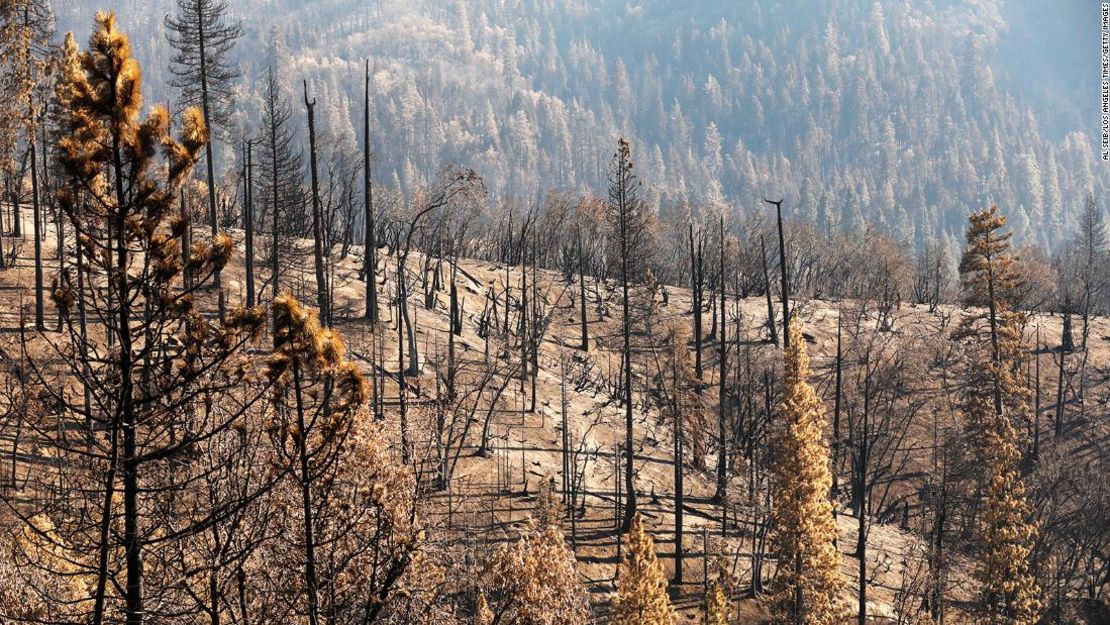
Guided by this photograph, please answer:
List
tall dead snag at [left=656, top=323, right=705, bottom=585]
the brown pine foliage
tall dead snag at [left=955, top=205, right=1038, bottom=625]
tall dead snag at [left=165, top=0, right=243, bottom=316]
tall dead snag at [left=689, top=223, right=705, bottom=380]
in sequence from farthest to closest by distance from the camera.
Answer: tall dead snag at [left=689, top=223, right=705, bottom=380], tall dead snag at [left=165, top=0, right=243, bottom=316], tall dead snag at [left=955, top=205, right=1038, bottom=625], tall dead snag at [left=656, top=323, right=705, bottom=585], the brown pine foliage

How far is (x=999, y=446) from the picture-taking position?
35156mm

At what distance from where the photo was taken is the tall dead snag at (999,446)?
3428 centimetres

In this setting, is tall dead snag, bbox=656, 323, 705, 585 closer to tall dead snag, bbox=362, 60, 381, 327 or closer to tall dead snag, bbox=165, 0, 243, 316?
tall dead snag, bbox=362, 60, 381, 327

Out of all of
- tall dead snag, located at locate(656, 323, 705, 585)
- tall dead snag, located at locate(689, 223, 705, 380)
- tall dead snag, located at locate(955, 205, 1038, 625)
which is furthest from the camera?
tall dead snag, located at locate(689, 223, 705, 380)

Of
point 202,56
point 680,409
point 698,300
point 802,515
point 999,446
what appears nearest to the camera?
point 802,515

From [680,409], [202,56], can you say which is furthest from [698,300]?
[202,56]

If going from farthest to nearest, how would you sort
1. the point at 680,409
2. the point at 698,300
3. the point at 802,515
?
the point at 698,300, the point at 680,409, the point at 802,515

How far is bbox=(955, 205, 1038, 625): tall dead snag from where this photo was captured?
1350 inches

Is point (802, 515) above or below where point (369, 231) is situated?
below

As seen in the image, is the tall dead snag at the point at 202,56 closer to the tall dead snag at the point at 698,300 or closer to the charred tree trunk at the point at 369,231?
the charred tree trunk at the point at 369,231

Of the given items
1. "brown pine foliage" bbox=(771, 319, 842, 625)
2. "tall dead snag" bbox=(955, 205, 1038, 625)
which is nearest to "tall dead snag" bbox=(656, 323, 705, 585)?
"brown pine foliage" bbox=(771, 319, 842, 625)

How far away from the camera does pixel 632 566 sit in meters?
25.7

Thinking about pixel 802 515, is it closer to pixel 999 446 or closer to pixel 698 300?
pixel 999 446

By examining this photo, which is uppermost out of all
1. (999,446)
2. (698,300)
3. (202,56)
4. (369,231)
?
(202,56)
